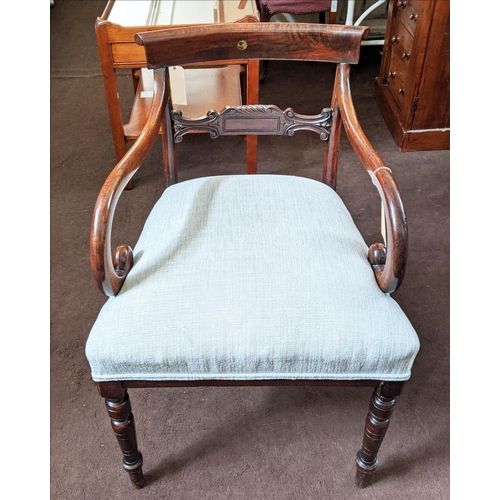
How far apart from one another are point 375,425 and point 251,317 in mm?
333

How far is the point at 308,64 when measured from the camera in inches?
113

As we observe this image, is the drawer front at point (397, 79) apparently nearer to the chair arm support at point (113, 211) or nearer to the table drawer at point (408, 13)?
the table drawer at point (408, 13)

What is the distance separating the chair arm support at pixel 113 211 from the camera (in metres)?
0.83

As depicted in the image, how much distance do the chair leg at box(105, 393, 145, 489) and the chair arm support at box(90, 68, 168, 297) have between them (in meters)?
0.20

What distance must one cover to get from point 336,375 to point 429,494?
0.45 metres

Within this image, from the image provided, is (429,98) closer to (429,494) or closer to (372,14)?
(372,14)

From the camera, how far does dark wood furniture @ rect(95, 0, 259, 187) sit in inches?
64.3

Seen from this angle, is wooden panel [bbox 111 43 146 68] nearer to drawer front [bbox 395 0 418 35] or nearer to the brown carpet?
the brown carpet

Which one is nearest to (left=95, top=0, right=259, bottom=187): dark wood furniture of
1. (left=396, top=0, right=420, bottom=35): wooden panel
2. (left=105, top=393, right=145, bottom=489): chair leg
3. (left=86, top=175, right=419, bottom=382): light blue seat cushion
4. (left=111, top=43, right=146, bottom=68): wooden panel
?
(left=111, top=43, right=146, bottom=68): wooden panel

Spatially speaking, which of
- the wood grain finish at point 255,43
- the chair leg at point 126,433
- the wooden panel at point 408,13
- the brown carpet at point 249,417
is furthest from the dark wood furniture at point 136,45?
the chair leg at point 126,433

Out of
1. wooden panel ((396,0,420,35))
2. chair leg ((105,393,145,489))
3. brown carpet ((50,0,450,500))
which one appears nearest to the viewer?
chair leg ((105,393,145,489))

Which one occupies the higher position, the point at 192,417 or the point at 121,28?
the point at 121,28

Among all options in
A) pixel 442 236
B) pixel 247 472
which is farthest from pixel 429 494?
pixel 442 236

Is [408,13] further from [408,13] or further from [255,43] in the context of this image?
[255,43]
